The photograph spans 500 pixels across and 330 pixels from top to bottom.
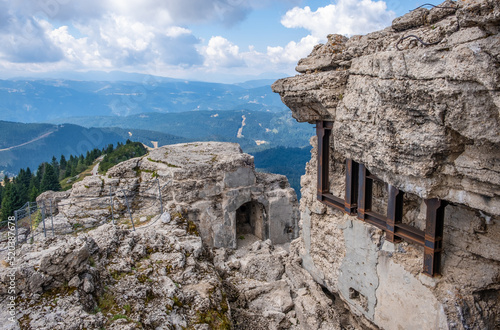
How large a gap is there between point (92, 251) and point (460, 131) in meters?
9.48

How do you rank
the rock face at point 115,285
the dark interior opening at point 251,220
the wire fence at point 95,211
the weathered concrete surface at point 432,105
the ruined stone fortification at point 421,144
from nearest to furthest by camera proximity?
the weathered concrete surface at point 432,105, the ruined stone fortification at point 421,144, the rock face at point 115,285, the wire fence at point 95,211, the dark interior opening at point 251,220

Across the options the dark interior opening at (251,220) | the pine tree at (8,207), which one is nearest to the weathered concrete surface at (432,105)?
the dark interior opening at (251,220)

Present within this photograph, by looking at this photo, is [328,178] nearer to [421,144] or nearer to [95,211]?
[421,144]

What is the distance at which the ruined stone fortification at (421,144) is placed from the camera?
225 inches

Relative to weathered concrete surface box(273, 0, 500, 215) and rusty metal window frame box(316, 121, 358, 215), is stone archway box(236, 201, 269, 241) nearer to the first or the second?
rusty metal window frame box(316, 121, 358, 215)

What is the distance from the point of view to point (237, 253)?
19.1 metres

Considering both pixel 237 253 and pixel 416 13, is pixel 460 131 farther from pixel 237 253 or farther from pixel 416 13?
pixel 237 253

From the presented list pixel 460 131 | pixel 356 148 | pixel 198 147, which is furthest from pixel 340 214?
pixel 198 147

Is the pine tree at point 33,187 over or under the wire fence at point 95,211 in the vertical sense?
under

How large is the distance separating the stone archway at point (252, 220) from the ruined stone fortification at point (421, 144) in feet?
38.6

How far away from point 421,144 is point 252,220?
1751 cm

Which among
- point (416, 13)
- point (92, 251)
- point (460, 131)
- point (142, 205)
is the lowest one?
point (142, 205)

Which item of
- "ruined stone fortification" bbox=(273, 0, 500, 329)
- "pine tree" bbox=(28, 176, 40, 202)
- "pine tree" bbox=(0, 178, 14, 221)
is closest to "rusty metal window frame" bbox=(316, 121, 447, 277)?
"ruined stone fortification" bbox=(273, 0, 500, 329)

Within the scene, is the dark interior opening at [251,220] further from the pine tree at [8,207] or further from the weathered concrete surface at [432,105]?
the pine tree at [8,207]
